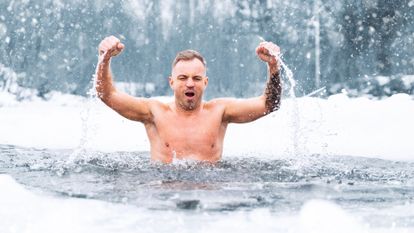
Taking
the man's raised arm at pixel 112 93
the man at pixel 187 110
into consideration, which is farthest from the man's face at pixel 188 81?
the man's raised arm at pixel 112 93

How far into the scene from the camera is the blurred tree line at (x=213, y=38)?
10930 millimetres

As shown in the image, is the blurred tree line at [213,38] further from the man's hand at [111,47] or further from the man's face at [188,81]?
the man's hand at [111,47]

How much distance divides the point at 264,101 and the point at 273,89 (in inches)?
4.2

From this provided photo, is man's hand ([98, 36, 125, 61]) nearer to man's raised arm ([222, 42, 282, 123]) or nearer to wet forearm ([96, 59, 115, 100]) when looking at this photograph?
wet forearm ([96, 59, 115, 100])

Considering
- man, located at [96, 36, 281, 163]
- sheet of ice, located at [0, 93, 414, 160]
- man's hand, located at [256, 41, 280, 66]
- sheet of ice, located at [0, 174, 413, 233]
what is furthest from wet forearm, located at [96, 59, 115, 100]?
A: sheet of ice, located at [0, 174, 413, 233]

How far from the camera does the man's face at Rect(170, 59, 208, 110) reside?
13.5 ft

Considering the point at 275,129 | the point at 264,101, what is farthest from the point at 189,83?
the point at 275,129

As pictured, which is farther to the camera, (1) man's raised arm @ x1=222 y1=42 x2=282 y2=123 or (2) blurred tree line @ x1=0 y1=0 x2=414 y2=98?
(2) blurred tree line @ x1=0 y1=0 x2=414 y2=98

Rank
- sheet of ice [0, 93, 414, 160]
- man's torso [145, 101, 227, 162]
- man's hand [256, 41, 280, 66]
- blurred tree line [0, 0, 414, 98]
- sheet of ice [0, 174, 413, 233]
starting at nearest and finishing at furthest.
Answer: sheet of ice [0, 174, 413, 233] → man's hand [256, 41, 280, 66] → man's torso [145, 101, 227, 162] → sheet of ice [0, 93, 414, 160] → blurred tree line [0, 0, 414, 98]

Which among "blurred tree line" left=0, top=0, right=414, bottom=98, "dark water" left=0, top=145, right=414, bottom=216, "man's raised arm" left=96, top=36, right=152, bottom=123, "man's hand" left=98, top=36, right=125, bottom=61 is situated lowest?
"dark water" left=0, top=145, right=414, bottom=216

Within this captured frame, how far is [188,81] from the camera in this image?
161 inches

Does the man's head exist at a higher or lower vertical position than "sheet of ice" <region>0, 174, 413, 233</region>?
higher

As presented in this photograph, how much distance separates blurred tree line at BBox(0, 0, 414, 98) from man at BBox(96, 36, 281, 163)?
6484 mm

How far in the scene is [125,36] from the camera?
36.9 feet
